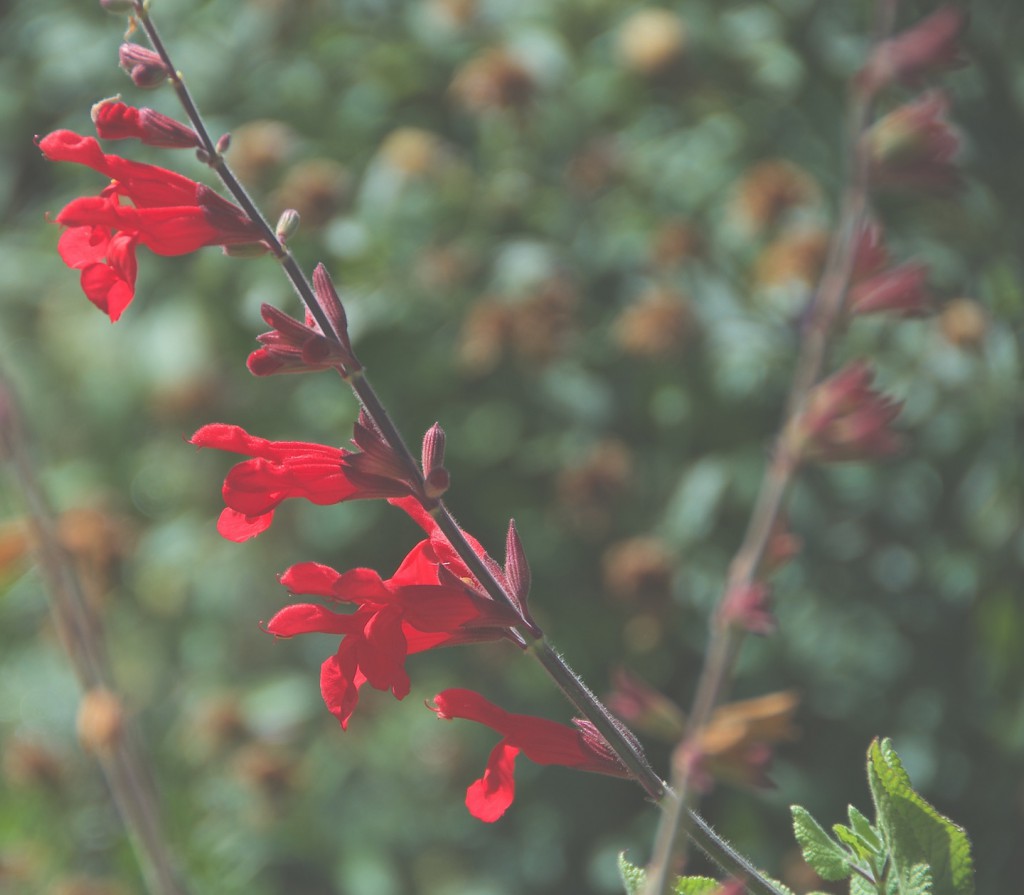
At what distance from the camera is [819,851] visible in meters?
0.85

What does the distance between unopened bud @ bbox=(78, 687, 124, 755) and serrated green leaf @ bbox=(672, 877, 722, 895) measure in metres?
0.64

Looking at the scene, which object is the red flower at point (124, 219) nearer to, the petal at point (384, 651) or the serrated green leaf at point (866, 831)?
the petal at point (384, 651)

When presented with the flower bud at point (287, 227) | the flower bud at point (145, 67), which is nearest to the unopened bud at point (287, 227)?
the flower bud at point (287, 227)

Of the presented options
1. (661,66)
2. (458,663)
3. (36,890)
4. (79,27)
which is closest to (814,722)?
(458,663)

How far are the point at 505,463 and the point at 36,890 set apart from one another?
1093mm

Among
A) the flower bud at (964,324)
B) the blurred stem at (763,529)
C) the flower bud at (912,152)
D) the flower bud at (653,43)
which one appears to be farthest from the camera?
the flower bud at (653,43)

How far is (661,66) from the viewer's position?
235 centimetres

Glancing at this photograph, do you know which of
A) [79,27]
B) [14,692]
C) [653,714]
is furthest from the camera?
[79,27]

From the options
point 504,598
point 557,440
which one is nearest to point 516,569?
point 504,598

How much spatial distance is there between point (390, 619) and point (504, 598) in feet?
0.33

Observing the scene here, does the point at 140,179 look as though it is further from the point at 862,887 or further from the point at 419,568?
the point at 862,887

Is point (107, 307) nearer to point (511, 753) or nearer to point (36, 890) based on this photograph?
point (511, 753)

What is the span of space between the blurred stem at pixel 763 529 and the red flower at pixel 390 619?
14 cm

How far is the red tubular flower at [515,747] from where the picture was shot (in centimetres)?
87
